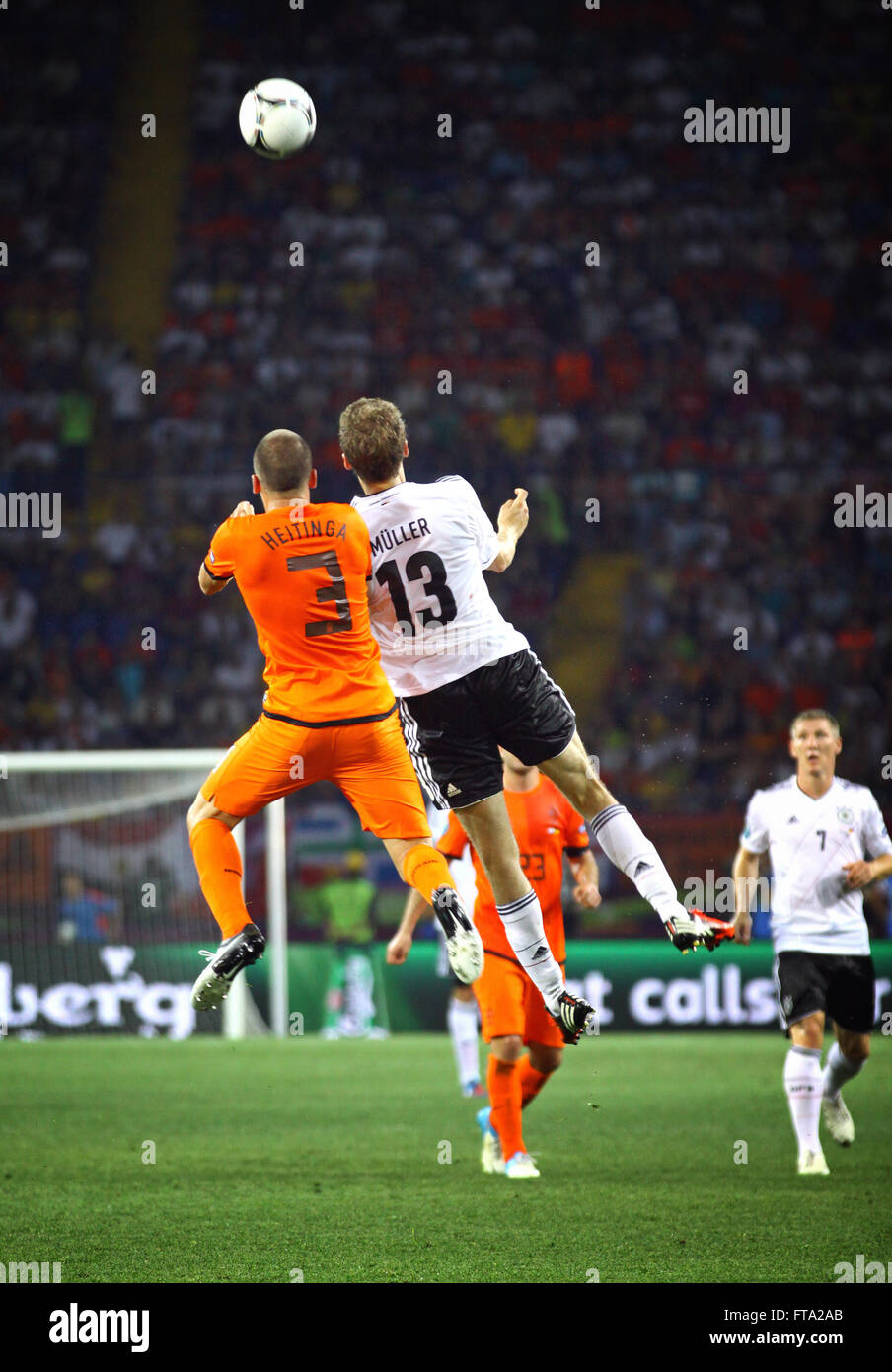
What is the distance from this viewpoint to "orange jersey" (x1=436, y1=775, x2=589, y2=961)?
316 inches

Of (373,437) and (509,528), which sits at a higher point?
(373,437)

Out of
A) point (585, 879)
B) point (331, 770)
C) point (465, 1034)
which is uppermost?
point (331, 770)

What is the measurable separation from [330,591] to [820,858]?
363 cm

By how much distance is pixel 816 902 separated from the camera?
8297 millimetres

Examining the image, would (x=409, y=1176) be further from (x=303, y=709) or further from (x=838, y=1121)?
(x=303, y=709)

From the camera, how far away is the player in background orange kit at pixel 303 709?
5.87 metres

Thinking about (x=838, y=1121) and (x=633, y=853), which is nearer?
(x=633, y=853)

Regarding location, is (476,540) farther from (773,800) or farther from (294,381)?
(294,381)

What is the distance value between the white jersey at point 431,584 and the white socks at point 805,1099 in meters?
3.27

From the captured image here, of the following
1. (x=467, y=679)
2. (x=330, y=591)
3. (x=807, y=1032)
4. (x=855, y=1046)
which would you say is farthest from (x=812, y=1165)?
(x=330, y=591)

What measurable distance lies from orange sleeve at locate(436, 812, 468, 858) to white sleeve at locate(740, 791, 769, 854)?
1.50m

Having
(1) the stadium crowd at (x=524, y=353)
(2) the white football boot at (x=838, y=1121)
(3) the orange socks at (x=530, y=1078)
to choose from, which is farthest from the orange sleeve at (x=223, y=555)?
(1) the stadium crowd at (x=524, y=353)

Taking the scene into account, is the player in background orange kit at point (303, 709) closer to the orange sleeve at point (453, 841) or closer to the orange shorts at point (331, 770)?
the orange shorts at point (331, 770)
